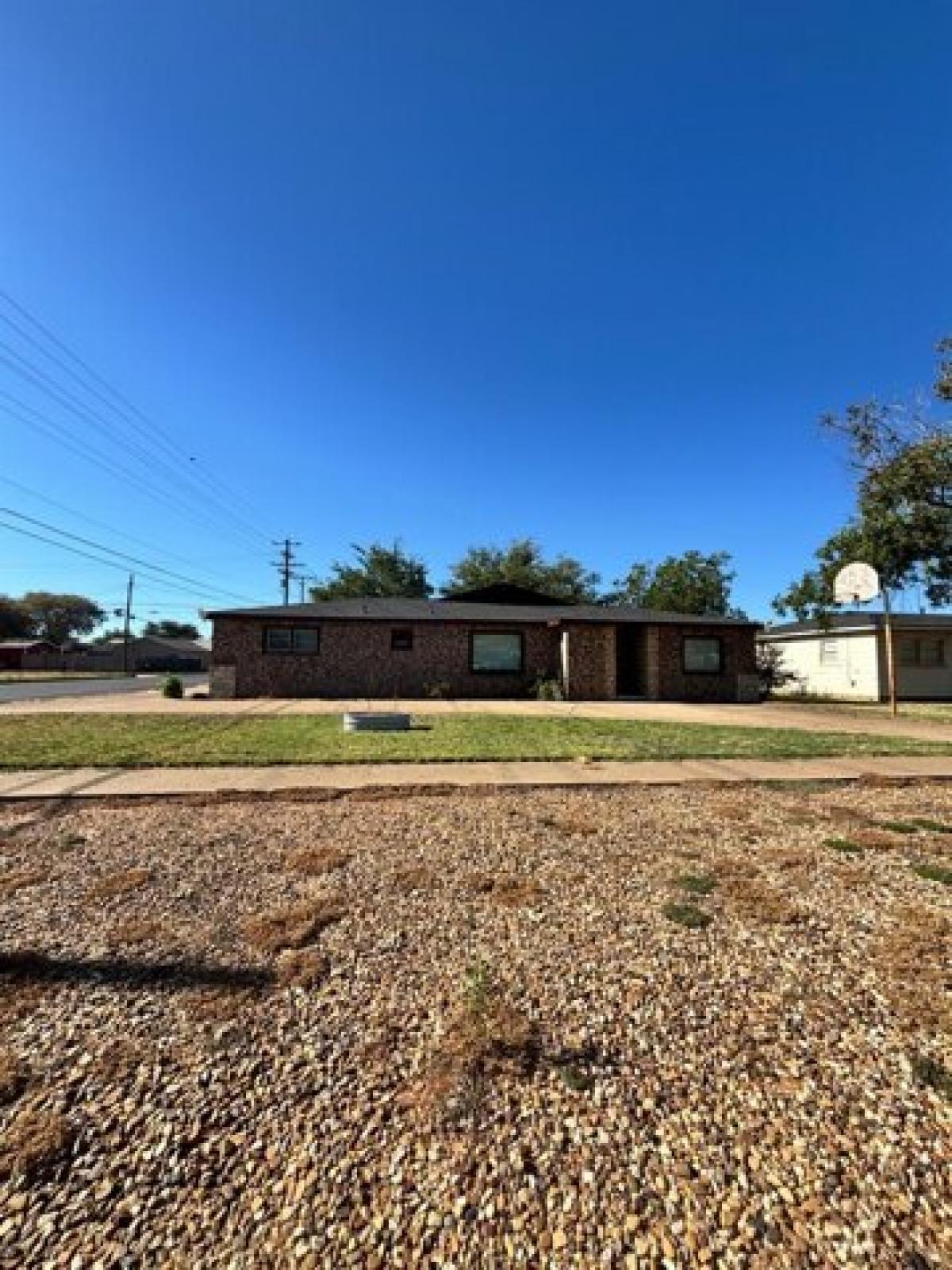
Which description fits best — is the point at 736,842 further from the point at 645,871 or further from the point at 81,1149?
the point at 81,1149

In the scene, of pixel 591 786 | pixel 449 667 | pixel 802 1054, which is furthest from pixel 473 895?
pixel 449 667

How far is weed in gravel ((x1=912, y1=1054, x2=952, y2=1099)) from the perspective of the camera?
217cm

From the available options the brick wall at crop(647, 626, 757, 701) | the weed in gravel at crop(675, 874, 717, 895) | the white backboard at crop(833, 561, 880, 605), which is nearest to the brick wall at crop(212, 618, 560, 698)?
the brick wall at crop(647, 626, 757, 701)

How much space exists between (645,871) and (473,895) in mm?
1237

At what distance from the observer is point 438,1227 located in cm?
162

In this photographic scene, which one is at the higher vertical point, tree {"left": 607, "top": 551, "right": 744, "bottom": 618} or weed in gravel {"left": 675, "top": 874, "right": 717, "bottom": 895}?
tree {"left": 607, "top": 551, "right": 744, "bottom": 618}

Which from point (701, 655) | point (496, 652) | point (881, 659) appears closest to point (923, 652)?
point (881, 659)

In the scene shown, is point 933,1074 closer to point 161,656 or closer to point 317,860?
point 317,860

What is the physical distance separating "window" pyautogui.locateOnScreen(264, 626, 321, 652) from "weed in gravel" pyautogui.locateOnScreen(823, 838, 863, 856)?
1457cm

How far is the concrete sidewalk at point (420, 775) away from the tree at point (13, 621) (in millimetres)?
72187

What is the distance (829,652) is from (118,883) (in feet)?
82.9

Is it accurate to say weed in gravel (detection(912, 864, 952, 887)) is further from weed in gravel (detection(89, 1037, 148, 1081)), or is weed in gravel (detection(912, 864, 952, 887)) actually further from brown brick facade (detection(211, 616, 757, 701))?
brown brick facade (detection(211, 616, 757, 701))

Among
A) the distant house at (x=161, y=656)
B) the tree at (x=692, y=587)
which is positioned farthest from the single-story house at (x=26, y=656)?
the tree at (x=692, y=587)

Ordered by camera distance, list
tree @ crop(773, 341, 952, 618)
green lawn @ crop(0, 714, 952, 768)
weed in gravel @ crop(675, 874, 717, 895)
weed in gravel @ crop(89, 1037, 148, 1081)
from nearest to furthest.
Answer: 1. weed in gravel @ crop(89, 1037, 148, 1081)
2. weed in gravel @ crop(675, 874, 717, 895)
3. green lawn @ crop(0, 714, 952, 768)
4. tree @ crop(773, 341, 952, 618)
